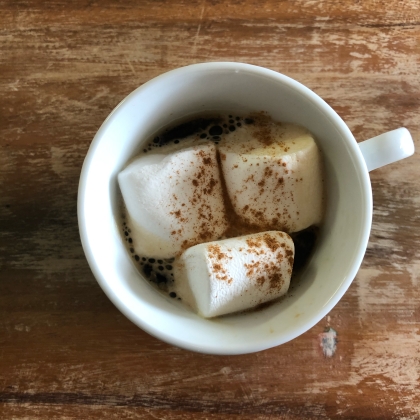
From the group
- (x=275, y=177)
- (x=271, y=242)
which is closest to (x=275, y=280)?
(x=271, y=242)

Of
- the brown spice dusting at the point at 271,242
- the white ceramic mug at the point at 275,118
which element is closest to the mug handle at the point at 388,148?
the white ceramic mug at the point at 275,118

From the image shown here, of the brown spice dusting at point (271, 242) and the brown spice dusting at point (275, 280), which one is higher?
the brown spice dusting at point (271, 242)

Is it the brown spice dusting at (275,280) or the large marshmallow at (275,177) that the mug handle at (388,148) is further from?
the brown spice dusting at (275,280)

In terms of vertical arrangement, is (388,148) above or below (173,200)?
above

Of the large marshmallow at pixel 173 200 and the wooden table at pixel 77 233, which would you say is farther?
the wooden table at pixel 77 233

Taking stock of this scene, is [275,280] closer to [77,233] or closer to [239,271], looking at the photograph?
[239,271]

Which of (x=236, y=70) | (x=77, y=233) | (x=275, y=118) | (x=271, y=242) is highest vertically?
(x=236, y=70)

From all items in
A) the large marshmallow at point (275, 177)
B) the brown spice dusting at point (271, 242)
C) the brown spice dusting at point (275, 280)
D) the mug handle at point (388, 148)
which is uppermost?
the mug handle at point (388, 148)
